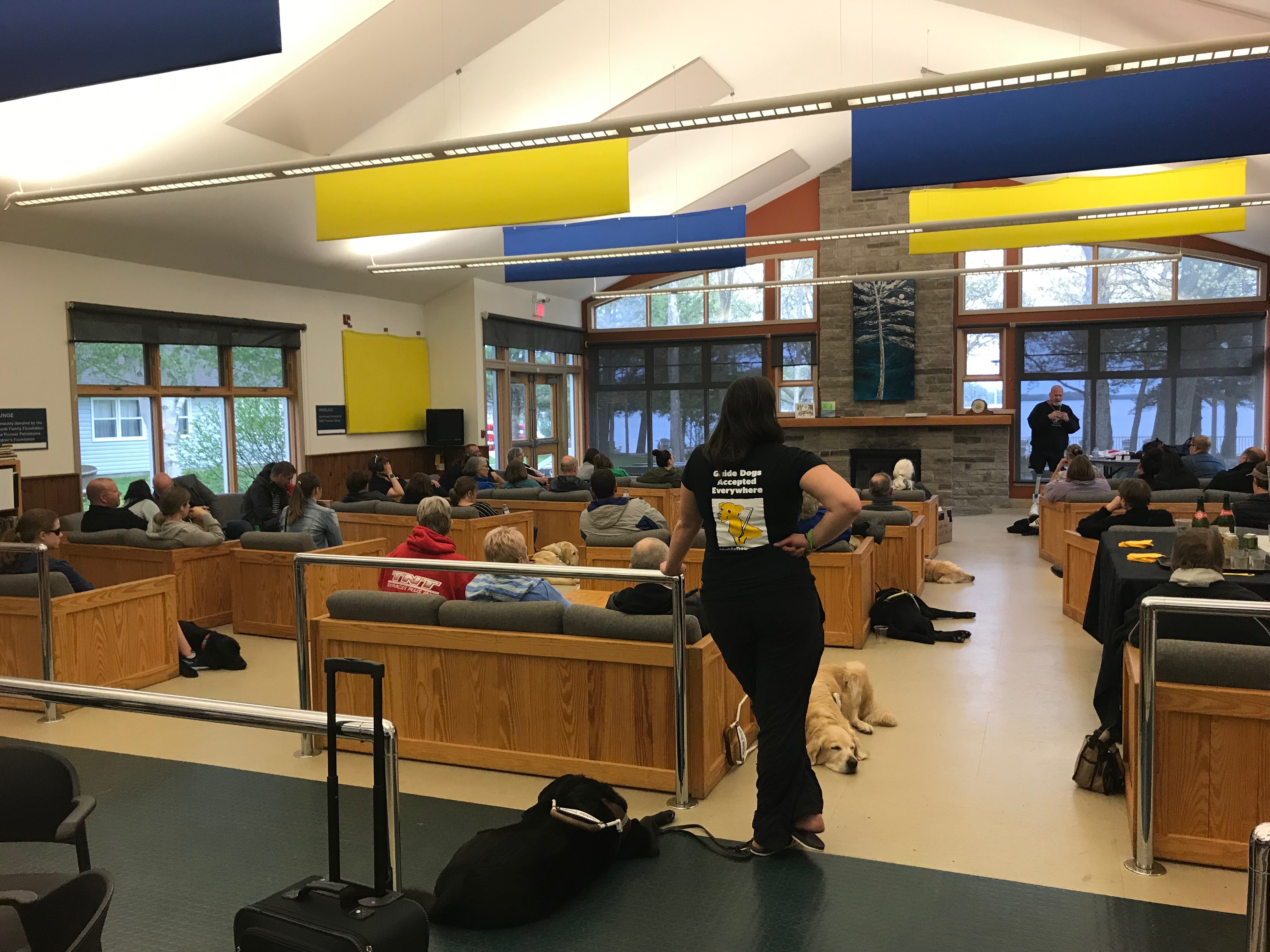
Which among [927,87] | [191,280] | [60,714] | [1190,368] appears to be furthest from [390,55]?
[1190,368]

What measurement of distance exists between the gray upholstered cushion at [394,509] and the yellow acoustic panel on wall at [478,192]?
247 cm

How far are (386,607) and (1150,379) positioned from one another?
1347 cm

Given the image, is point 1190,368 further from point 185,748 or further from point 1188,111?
point 185,748

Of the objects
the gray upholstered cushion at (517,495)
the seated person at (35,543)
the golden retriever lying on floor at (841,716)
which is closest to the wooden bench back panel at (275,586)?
the seated person at (35,543)

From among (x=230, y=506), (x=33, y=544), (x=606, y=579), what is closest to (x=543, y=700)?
A: (x=606, y=579)

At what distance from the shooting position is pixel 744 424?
2998 millimetres

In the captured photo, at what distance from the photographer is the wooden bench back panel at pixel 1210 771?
296 cm

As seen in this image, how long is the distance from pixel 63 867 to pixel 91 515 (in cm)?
458

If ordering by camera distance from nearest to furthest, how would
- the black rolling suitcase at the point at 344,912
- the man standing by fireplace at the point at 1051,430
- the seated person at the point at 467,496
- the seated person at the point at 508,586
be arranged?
the black rolling suitcase at the point at 344,912 < the seated person at the point at 508,586 < the seated person at the point at 467,496 < the man standing by fireplace at the point at 1051,430

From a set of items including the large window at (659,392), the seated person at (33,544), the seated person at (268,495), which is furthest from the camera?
the large window at (659,392)

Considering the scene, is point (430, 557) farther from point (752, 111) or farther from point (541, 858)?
point (752, 111)

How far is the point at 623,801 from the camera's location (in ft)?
10.1

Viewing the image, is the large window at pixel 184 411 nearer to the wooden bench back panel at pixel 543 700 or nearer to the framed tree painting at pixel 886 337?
the wooden bench back panel at pixel 543 700

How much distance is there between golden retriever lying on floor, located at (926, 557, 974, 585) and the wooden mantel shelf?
17.6 feet
